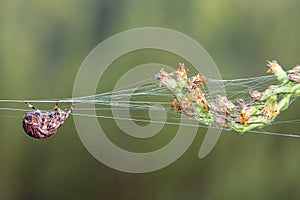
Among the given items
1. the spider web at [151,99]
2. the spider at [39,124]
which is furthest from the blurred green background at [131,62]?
the spider at [39,124]

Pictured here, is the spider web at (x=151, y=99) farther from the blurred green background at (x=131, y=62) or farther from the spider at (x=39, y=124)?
the blurred green background at (x=131, y=62)

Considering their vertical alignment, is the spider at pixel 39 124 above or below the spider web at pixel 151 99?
below

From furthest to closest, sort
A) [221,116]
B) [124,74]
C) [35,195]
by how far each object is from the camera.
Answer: [35,195] < [124,74] < [221,116]

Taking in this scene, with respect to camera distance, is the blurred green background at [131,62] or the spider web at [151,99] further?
the blurred green background at [131,62]

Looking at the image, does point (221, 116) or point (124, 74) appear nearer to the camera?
point (221, 116)

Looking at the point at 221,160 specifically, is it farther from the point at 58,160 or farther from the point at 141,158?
the point at 58,160

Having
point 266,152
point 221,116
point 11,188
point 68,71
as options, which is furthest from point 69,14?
point 221,116

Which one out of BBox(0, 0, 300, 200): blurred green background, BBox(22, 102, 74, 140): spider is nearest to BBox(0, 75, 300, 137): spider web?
BBox(22, 102, 74, 140): spider

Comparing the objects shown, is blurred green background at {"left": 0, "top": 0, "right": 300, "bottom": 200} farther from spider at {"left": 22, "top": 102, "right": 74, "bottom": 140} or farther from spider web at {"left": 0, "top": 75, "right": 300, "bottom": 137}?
spider at {"left": 22, "top": 102, "right": 74, "bottom": 140}
